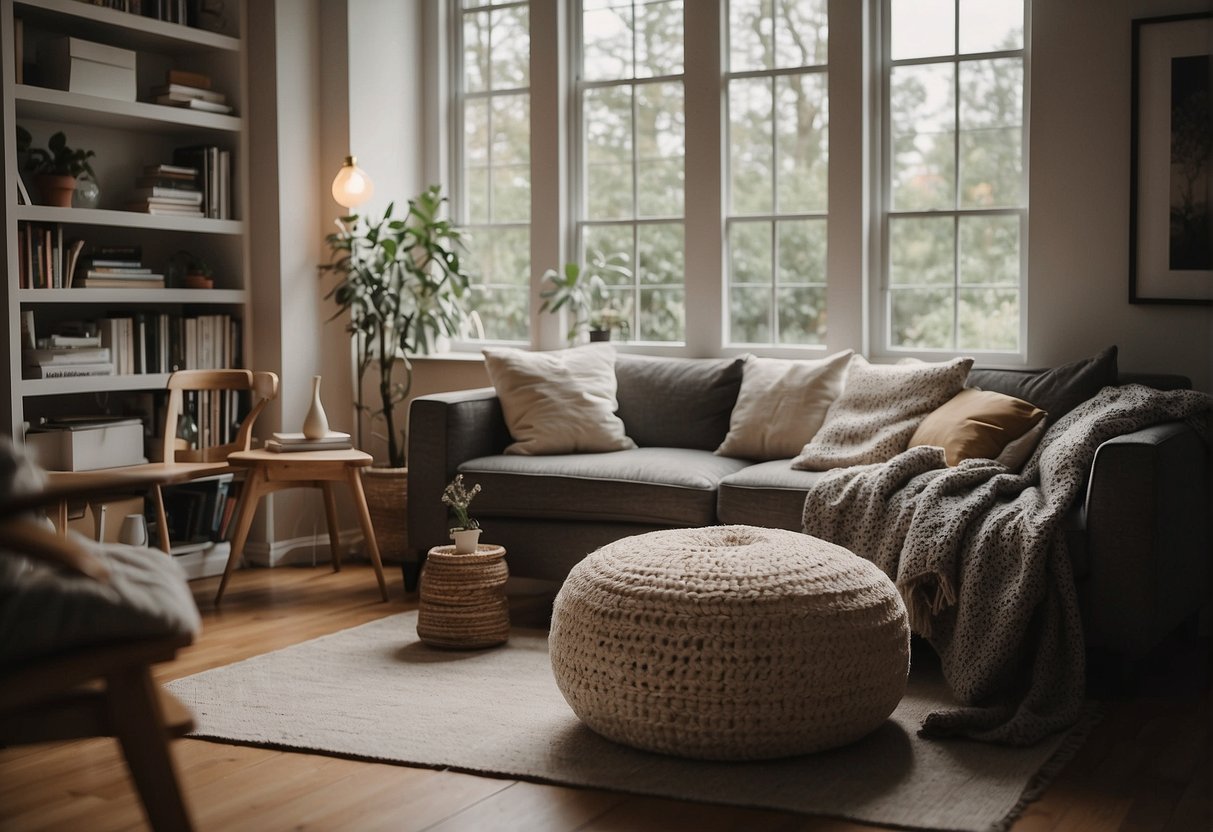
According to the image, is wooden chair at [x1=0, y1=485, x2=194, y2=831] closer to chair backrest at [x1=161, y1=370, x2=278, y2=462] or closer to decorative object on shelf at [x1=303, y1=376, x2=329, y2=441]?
decorative object on shelf at [x1=303, y1=376, x2=329, y2=441]

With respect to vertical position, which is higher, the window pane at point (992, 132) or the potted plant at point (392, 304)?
the window pane at point (992, 132)

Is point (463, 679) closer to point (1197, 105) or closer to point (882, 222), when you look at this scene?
point (882, 222)

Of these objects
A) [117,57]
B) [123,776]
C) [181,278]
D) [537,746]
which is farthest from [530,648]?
[117,57]

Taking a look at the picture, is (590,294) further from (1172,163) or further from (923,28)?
(1172,163)

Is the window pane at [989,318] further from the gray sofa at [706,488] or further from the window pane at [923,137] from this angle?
the gray sofa at [706,488]

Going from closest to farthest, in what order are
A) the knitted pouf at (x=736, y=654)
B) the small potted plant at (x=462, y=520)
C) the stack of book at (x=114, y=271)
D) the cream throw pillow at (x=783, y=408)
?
the knitted pouf at (x=736, y=654) → the small potted plant at (x=462, y=520) → the cream throw pillow at (x=783, y=408) → the stack of book at (x=114, y=271)

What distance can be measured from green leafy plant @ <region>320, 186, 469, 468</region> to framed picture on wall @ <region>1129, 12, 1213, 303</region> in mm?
2578

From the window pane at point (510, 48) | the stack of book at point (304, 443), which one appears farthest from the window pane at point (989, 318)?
the stack of book at point (304, 443)

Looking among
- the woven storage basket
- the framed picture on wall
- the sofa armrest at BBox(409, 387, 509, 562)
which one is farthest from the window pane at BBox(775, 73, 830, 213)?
the woven storage basket

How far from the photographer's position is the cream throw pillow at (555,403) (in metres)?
4.60

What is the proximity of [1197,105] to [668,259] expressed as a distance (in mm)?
2045

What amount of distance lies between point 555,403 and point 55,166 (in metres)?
1.97

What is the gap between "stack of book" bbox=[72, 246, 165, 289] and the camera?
15.4 ft

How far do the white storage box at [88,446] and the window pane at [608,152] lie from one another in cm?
205
